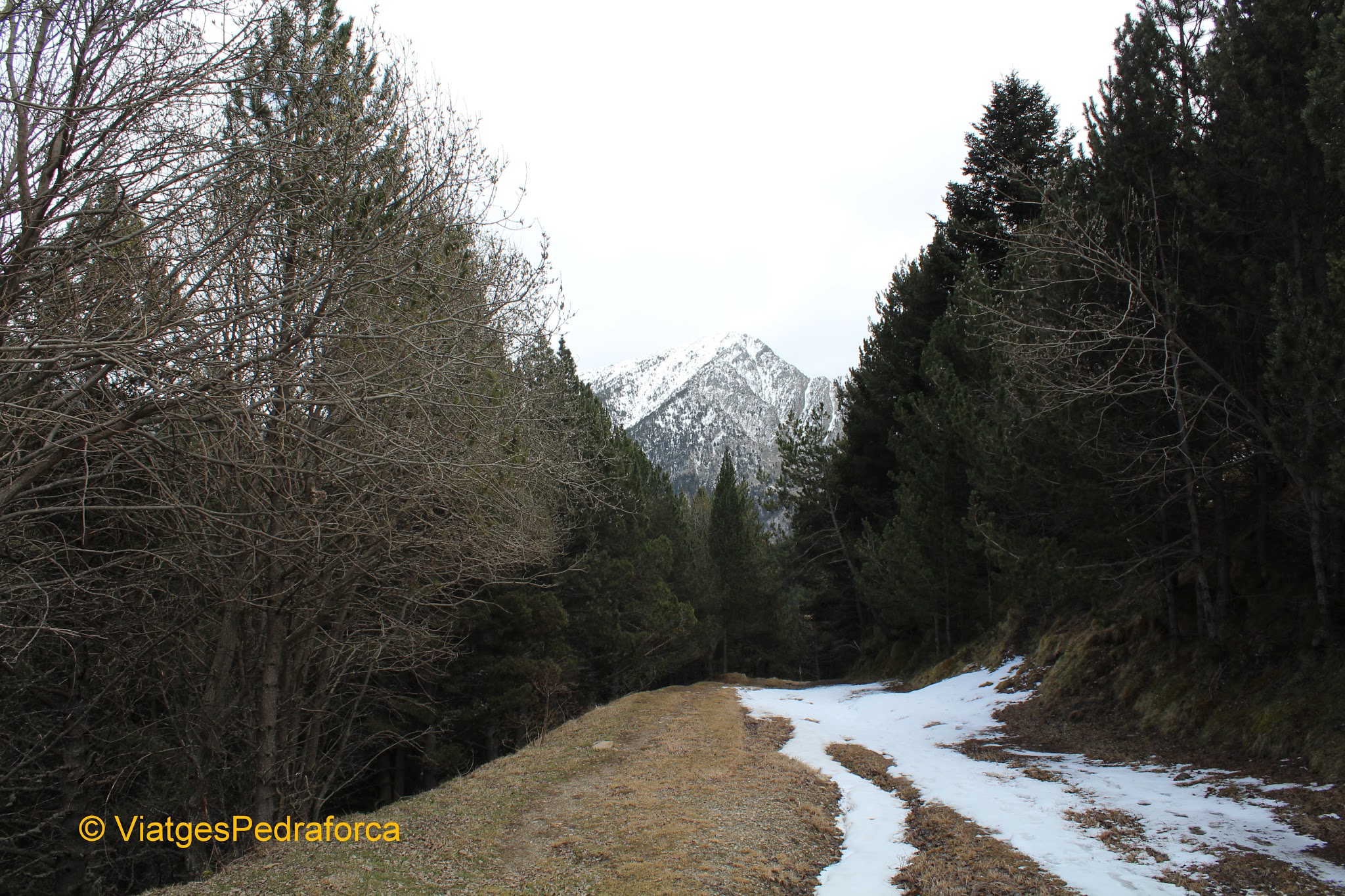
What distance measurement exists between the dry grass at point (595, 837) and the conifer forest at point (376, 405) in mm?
1980

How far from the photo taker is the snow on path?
461 centimetres

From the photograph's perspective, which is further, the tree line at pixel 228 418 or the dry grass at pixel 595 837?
the dry grass at pixel 595 837

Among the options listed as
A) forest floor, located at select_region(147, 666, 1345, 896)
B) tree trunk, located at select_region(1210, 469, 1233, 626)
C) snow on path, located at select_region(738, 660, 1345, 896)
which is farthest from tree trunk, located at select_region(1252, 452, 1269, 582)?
snow on path, located at select_region(738, 660, 1345, 896)

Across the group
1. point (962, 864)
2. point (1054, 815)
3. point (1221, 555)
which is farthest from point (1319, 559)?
point (962, 864)

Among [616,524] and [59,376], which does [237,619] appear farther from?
[616,524]

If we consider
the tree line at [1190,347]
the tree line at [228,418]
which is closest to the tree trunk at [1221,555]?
the tree line at [1190,347]

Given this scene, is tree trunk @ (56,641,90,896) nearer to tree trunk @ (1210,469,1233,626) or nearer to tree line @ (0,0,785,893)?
tree line @ (0,0,785,893)

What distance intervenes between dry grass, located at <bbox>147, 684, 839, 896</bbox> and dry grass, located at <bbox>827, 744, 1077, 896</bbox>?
0.64 metres

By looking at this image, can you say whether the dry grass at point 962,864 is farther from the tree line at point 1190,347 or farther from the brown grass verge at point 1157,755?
the tree line at point 1190,347

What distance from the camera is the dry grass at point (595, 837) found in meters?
4.71

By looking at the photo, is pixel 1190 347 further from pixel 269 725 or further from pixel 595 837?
pixel 269 725

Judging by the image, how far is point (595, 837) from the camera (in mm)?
5777

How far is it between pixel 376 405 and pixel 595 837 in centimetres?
402

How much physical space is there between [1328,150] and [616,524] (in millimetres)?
16650
